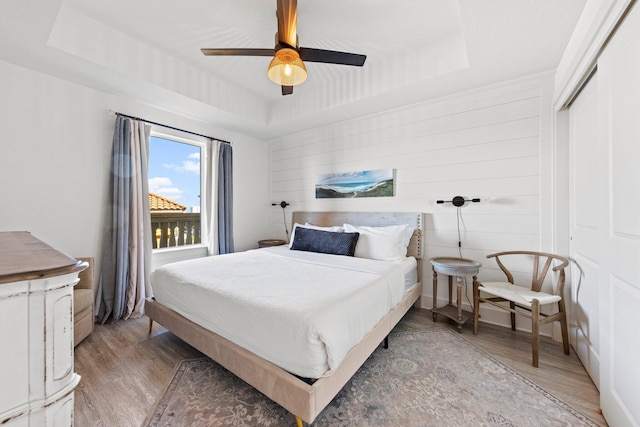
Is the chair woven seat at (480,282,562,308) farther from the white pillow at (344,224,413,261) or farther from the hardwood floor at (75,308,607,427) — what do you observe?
the white pillow at (344,224,413,261)

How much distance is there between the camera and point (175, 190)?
3.69 metres

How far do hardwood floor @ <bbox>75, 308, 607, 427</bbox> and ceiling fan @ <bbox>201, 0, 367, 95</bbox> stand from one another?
7.74 ft

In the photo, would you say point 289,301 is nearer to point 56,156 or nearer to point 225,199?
point 225,199

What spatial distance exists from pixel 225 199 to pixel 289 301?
276 centimetres

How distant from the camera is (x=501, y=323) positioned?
8.73 ft

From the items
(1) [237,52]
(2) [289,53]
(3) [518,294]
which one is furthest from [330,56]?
(3) [518,294]

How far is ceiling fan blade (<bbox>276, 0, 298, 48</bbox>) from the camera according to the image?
166cm

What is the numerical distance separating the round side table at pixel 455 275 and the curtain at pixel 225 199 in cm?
288

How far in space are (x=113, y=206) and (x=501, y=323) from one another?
435cm

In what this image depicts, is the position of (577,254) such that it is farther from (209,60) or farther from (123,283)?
(123,283)

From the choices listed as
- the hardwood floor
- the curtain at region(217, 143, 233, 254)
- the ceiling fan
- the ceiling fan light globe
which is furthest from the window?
the ceiling fan light globe

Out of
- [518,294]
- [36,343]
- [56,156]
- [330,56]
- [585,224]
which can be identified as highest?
[330,56]

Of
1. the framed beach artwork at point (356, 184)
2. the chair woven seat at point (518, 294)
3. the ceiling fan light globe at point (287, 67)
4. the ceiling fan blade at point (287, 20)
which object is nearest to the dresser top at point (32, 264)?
the ceiling fan light globe at point (287, 67)

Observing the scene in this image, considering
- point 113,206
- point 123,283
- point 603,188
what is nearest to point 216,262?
point 123,283
